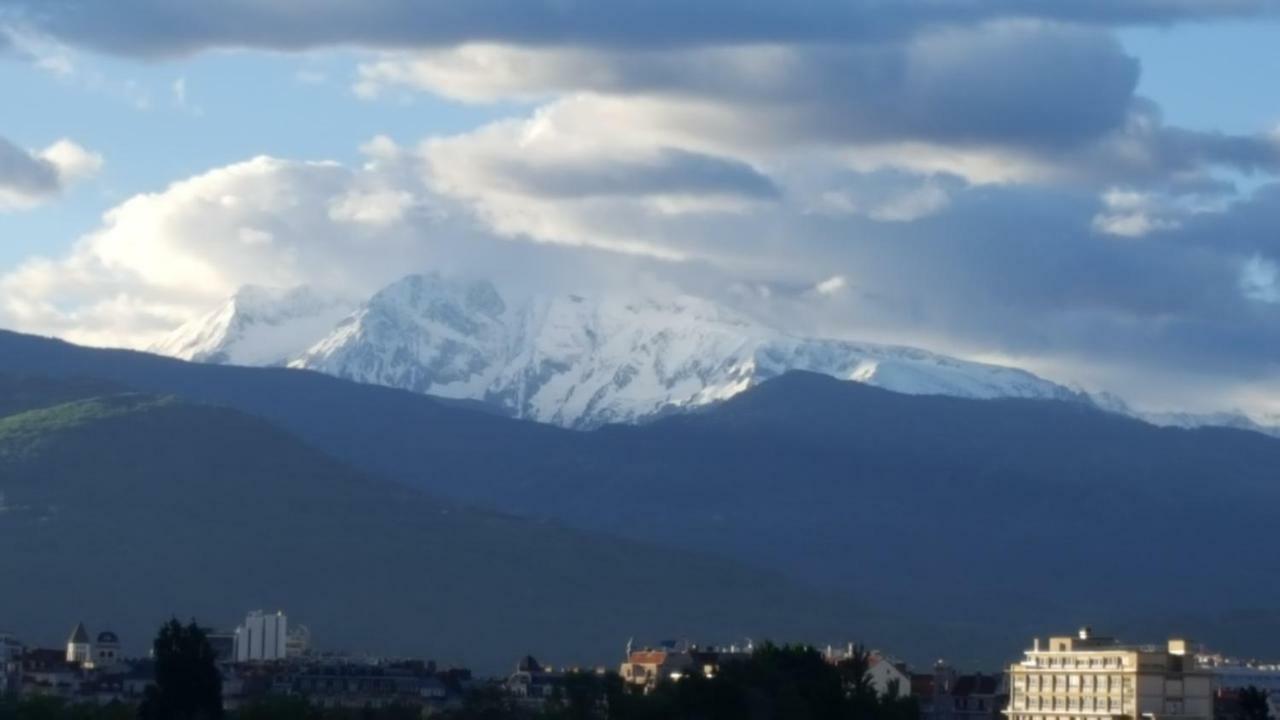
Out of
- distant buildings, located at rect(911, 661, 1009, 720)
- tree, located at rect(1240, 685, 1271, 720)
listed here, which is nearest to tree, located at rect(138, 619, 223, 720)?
tree, located at rect(1240, 685, 1271, 720)

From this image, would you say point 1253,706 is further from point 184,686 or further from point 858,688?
point 184,686

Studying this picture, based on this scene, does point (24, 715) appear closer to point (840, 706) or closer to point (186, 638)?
point (186, 638)

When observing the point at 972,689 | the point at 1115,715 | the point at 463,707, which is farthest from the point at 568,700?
the point at 1115,715

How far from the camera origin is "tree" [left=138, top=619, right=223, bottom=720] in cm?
15075

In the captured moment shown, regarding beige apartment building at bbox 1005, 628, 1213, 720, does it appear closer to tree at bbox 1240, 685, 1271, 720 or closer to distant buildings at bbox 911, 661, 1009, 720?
tree at bbox 1240, 685, 1271, 720

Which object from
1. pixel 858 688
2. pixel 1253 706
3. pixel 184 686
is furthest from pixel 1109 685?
pixel 184 686

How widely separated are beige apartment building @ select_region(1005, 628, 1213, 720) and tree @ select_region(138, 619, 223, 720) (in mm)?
42694

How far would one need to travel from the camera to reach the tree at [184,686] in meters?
151

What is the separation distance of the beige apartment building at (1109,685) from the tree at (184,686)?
4269 cm

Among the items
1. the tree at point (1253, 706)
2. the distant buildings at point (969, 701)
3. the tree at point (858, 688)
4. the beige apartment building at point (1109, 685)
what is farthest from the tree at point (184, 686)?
the distant buildings at point (969, 701)

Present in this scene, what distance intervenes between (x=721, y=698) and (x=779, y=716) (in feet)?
9.83

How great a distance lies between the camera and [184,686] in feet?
495

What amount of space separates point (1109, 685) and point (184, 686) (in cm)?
4594

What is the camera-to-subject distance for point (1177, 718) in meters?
168
